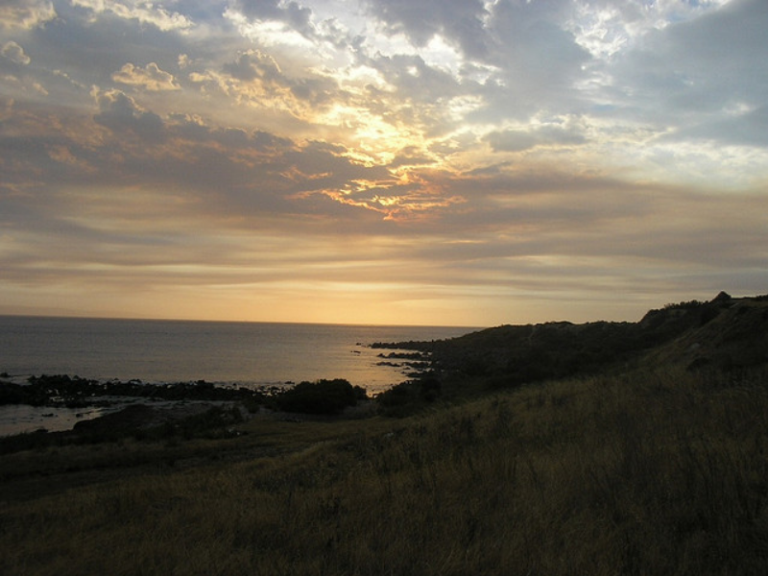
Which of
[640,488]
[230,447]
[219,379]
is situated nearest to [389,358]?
[219,379]

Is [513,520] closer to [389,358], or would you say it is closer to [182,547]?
[182,547]

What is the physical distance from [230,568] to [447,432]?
25.1ft

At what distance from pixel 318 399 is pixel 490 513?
31457 millimetres

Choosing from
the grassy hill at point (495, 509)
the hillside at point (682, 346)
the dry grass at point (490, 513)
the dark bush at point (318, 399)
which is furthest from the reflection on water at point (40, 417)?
the hillside at point (682, 346)

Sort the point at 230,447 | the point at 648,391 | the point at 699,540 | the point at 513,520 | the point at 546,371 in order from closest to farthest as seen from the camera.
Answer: the point at 699,540 → the point at 513,520 → the point at 648,391 → the point at 230,447 → the point at 546,371

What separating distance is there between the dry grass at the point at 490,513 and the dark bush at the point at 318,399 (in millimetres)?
25952

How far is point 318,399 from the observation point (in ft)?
119

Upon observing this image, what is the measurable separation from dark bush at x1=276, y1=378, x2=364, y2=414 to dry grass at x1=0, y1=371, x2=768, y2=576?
2595 centimetres

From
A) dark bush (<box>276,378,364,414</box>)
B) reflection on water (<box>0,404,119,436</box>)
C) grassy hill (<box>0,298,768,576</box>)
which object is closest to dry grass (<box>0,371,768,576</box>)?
grassy hill (<box>0,298,768,576</box>)

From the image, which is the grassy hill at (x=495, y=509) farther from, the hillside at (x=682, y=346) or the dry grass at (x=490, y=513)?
the hillside at (x=682, y=346)

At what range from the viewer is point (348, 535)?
5.51 meters

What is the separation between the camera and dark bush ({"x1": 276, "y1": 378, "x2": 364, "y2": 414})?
35.9 metres

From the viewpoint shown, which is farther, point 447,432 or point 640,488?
point 447,432

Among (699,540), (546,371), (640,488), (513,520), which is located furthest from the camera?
(546,371)
